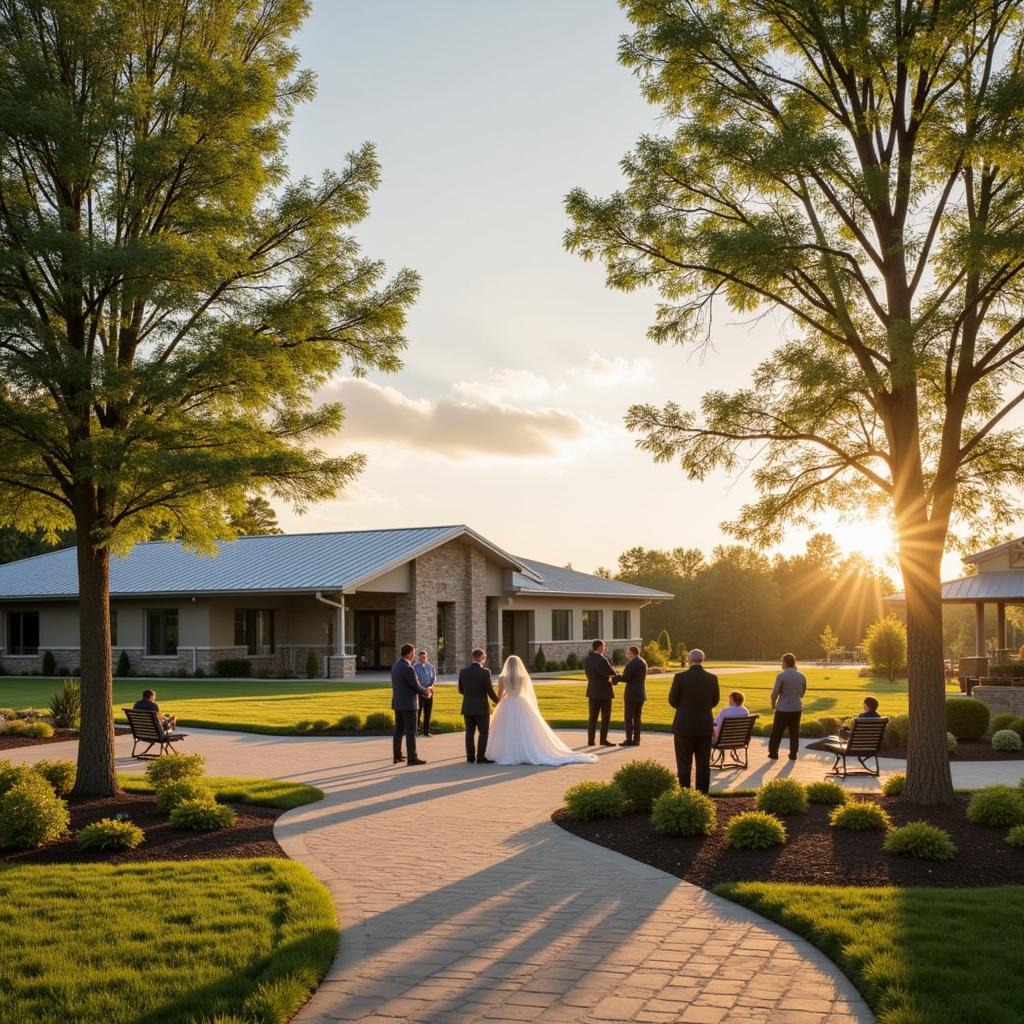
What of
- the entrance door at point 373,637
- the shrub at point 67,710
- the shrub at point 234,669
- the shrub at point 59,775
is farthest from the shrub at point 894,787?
the entrance door at point 373,637

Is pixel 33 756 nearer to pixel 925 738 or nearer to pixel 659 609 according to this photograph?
pixel 925 738

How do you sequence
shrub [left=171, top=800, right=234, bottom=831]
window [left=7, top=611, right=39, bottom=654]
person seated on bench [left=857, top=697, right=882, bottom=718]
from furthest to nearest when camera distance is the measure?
window [left=7, top=611, right=39, bottom=654] < person seated on bench [left=857, top=697, right=882, bottom=718] < shrub [left=171, top=800, right=234, bottom=831]

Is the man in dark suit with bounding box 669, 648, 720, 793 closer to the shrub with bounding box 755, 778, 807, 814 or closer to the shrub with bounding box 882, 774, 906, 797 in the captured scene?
the shrub with bounding box 755, 778, 807, 814

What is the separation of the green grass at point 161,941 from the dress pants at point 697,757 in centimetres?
513

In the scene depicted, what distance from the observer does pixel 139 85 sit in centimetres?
1128

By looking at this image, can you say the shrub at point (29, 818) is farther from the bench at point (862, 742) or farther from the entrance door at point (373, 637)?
the entrance door at point (373, 637)

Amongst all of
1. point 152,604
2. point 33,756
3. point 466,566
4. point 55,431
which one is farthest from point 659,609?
point 55,431

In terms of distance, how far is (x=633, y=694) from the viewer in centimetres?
1878

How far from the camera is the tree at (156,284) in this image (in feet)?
36.3

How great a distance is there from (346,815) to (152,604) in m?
30.6

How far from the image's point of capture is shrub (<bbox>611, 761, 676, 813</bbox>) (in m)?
11.5

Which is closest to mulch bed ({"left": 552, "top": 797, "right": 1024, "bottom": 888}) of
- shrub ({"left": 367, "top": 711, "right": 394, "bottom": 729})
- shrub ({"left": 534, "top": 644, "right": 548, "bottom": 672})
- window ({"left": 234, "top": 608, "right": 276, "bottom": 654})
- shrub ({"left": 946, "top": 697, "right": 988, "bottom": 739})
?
shrub ({"left": 946, "top": 697, "right": 988, "bottom": 739})

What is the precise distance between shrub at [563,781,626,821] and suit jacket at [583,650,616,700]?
714cm

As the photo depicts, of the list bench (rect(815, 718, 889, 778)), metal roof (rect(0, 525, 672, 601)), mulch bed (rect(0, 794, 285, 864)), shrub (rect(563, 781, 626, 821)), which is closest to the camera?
mulch bed (rect(0, 794, 285, 864))
